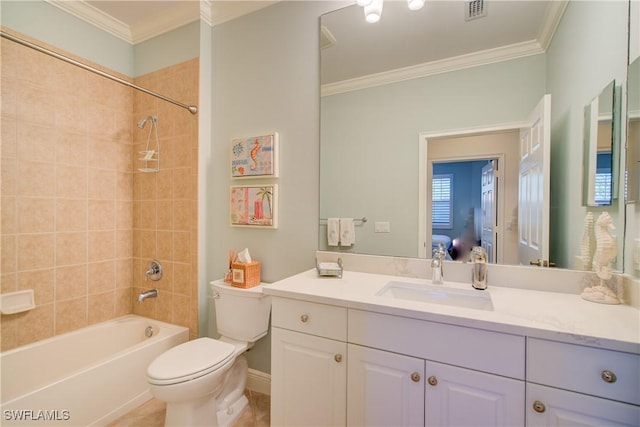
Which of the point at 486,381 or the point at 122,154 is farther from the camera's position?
the point at 122,154

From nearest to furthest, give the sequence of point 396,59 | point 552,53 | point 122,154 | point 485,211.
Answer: point 552,53 < point 485,211 < point 396,59 < point 122,154

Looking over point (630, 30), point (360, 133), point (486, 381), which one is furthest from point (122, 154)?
point (630, 30)

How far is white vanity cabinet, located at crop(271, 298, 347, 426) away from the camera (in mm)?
1149

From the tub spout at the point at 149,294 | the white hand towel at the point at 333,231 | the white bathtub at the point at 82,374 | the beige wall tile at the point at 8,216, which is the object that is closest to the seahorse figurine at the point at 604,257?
the white hand towel at the point at 333,231

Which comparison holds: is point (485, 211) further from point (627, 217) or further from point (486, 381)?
point (486, 381)

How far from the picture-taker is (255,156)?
6.17 ft

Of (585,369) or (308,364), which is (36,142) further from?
(585,369)

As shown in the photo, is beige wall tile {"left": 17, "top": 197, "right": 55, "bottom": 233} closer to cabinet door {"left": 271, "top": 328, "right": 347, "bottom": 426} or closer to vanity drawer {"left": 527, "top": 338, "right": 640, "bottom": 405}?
cabinet door {"left": 271, "top": 328, "right": 347, "bottom": 426}

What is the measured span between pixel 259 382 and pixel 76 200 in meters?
1.82

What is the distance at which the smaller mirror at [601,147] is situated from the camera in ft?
3.64

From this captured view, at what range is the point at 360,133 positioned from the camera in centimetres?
165

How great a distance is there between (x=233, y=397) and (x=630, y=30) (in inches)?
99.9

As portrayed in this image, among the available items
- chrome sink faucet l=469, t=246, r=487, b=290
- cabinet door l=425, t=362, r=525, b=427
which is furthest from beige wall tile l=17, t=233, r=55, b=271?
chrome sink faucet l=469, t=246, r=487, b=290

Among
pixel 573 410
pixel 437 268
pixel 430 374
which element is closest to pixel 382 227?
pixel 437 268
